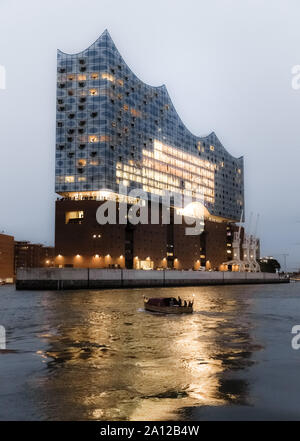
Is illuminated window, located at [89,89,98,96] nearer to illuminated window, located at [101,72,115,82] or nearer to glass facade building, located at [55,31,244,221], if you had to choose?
glass facade building, located at [55,31,244,221]

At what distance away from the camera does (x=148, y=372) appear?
20.7 meters

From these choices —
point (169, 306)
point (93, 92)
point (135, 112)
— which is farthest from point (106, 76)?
point (169, 306)

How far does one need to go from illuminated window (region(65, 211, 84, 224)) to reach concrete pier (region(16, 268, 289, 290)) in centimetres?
2371

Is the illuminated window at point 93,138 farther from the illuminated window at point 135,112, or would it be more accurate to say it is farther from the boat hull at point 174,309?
the boat hull at point 174,309

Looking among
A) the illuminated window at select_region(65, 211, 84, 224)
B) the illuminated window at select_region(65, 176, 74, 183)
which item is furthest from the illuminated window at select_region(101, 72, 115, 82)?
the illuminated window at select_region(65, 211, 84, 224)

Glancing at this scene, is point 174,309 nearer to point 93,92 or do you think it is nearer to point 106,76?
point 93,92

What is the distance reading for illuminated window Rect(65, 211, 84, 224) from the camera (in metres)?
137

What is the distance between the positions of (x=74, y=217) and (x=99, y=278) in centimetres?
2965

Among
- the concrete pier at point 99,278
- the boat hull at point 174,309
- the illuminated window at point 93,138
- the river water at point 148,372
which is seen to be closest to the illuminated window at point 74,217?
the illuminated window at point 93,138

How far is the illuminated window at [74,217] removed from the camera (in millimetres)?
137000

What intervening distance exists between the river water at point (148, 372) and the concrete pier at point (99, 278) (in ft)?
225

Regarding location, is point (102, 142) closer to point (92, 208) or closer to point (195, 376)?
point (92, 208)
